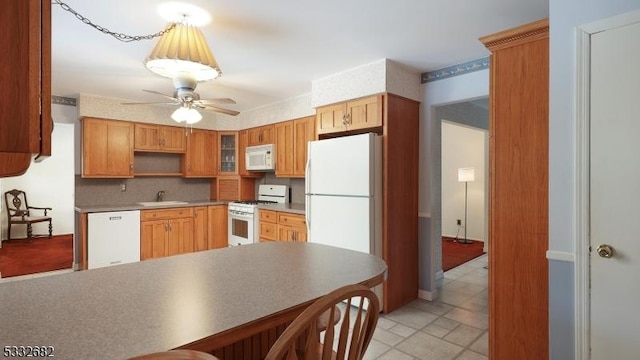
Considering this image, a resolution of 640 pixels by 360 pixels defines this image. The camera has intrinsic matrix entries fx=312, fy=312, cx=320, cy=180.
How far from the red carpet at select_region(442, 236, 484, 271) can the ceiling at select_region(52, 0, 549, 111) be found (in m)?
2.95

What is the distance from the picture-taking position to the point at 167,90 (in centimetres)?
395

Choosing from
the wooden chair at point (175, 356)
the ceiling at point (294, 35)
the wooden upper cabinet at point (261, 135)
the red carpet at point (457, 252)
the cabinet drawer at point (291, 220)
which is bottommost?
the red carpet at point (457, 252)

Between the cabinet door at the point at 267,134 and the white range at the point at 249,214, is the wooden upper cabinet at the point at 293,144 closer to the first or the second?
the cabinet door at the point at 267,134

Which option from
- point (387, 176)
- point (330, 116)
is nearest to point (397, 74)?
point (330, 116)

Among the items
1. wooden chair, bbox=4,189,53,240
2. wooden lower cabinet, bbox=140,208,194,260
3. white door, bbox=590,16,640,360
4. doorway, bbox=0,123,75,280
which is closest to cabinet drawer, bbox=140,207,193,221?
wooden lower cabinet, bbox=140,208,194,260

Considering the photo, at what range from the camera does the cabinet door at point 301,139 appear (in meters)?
4.12

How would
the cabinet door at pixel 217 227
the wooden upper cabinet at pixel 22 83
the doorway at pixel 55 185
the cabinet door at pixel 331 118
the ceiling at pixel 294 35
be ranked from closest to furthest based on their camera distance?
A: the wooden upper cabinet at pixel 22 83, the ceiling at pixel 294 35, the cabinet door at pixel 331 118, the cabinet door at pixel 217 227, the doorway at pixel 55 185

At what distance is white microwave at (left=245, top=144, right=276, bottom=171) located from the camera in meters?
4.61

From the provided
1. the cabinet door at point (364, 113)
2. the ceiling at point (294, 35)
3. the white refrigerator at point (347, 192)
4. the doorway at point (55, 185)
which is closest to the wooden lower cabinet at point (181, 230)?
the ceiling at point (294, 35)

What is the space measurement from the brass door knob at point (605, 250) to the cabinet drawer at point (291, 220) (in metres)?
2.65

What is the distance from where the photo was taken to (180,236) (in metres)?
4.54

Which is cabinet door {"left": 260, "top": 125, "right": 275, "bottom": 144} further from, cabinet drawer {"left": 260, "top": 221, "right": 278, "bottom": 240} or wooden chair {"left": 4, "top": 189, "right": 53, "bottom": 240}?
wooden chair {"left": 4, "top": 189, "right": 53, "bottom": 240}

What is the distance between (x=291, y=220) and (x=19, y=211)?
20.3ft

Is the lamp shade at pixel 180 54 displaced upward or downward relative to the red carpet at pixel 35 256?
upward
